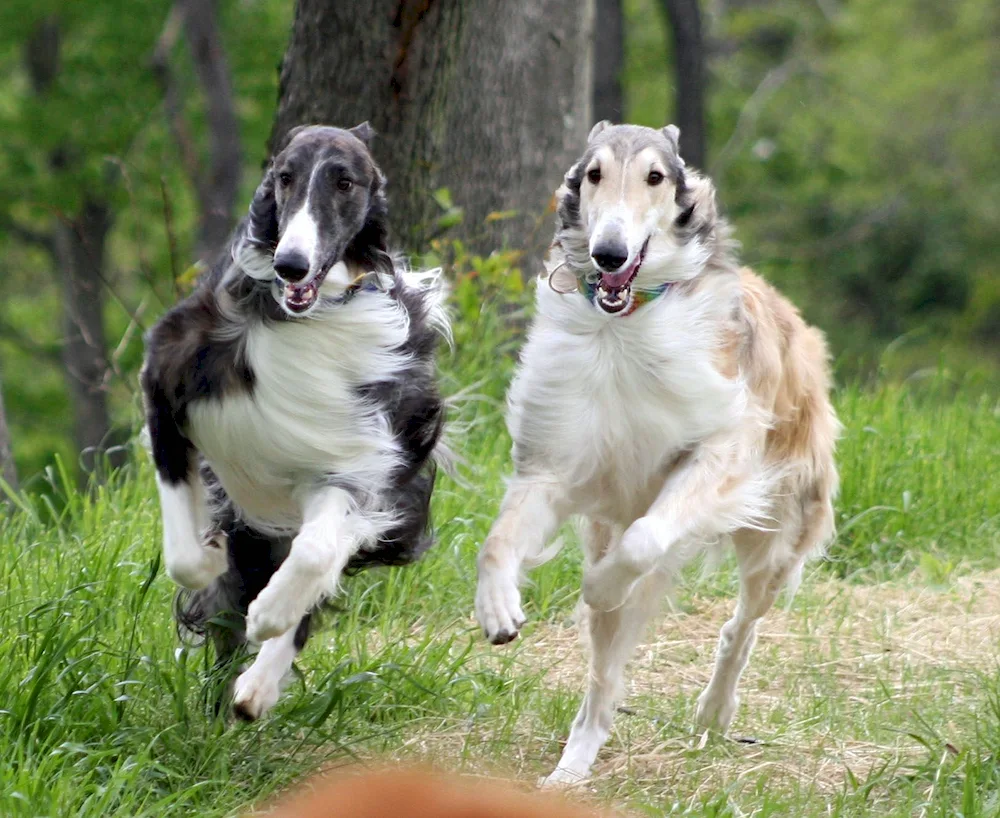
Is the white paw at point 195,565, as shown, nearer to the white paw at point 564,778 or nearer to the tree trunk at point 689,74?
the white paw at point 564,778

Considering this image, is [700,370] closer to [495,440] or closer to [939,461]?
[495,440]

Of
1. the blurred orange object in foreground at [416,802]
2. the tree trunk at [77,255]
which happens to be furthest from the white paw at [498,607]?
the tree trunk at [77,255]

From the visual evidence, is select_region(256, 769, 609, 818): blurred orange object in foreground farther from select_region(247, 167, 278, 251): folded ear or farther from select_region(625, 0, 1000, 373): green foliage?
select_region(625, 0, 1000, 373): green foliage

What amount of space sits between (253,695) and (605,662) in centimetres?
117

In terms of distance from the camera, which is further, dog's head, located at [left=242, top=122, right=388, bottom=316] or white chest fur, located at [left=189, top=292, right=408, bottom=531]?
white chest fur, located at [left=189, top=292, right=408, bottom=531]

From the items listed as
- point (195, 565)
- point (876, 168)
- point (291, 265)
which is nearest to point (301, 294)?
point (291, 265)

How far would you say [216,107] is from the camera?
1462cm

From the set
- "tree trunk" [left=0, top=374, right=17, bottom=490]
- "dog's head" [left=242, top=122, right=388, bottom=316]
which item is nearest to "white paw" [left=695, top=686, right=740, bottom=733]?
"dog's head" [left=242, top=122, right=388, bottom=316]

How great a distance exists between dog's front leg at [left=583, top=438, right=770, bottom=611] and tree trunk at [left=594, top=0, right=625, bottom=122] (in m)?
11.5

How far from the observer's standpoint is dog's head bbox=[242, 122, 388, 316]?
3.91 m

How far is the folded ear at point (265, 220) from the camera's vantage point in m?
4.13

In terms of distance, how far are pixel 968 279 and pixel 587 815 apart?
22.1m

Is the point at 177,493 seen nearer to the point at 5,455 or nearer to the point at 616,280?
the point at 616,280

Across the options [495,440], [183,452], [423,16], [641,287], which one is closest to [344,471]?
[183,452]
